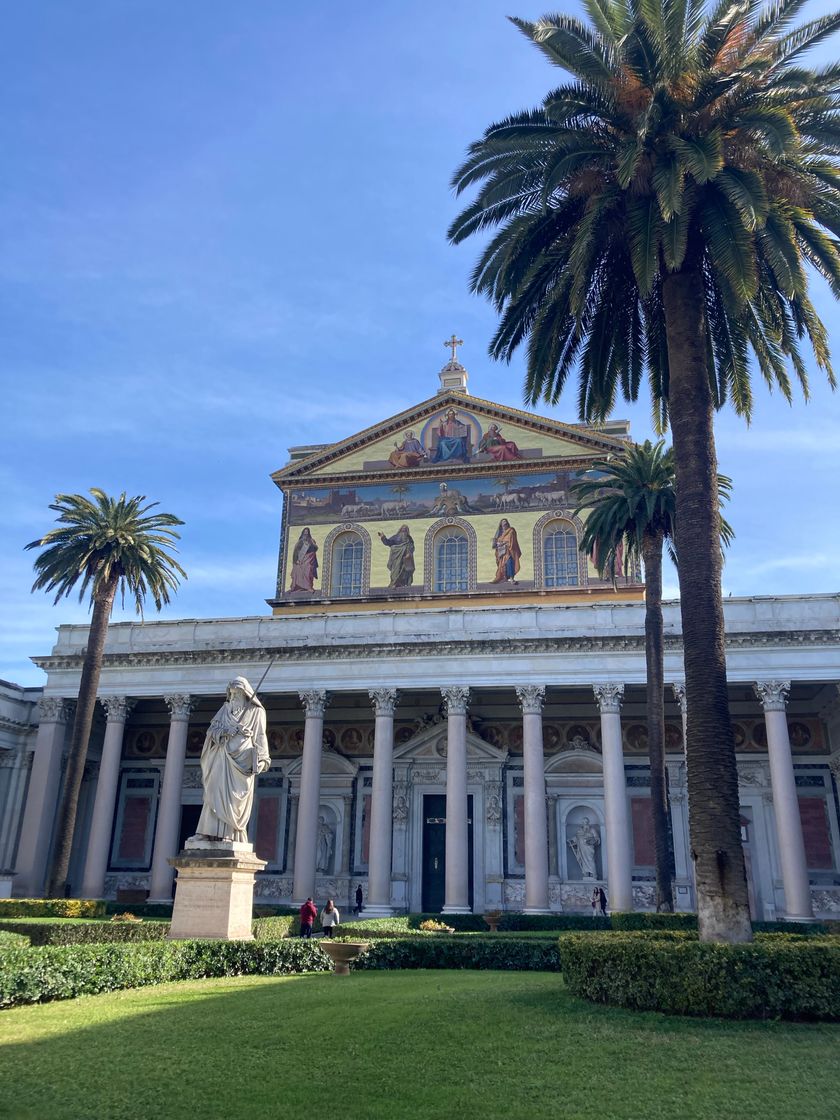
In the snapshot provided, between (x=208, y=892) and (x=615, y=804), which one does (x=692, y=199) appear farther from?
(x=615, y=804)

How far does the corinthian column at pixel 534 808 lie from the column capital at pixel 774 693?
724cm

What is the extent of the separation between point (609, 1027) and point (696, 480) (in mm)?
8799

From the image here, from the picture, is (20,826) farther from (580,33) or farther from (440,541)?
(580,33)

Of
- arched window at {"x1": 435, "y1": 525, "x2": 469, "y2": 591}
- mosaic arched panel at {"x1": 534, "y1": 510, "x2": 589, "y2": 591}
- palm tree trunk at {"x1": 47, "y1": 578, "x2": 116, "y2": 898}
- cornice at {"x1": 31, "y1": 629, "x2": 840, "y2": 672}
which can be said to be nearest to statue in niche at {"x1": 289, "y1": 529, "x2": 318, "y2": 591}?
arched window at {"x1": 435, "y1": 525, "x2": 469, "y2": 591}

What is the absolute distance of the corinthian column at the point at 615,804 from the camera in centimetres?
2945

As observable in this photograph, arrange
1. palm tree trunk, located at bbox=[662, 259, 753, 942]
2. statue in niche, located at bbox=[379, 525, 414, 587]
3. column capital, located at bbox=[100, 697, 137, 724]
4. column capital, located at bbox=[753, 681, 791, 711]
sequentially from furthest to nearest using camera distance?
statue in niche, located at bbox=[379, 525, 414, 587]
column capital, located at bbox=[100, 697, 137, 724]
column capital, located at bbox=[753, 681, 791, 711]
palm tree trunk, located at bbox=[662, 259, 753, 942]

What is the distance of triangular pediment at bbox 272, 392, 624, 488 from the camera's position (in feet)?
132

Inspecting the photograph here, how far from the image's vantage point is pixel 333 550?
41.4 metres

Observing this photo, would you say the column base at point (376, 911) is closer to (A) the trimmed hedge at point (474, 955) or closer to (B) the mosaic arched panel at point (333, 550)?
(A) the trimmed hedge at point (474, 955)

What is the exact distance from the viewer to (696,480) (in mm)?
15719

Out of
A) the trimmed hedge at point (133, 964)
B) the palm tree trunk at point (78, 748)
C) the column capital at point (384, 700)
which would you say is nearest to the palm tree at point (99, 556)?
the palm tree trunk at point (78, 748)

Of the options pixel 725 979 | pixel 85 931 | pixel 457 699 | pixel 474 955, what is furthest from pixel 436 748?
pixel 725 979

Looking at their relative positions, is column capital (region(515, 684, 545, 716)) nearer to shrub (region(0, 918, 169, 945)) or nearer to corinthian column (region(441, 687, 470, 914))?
corinthian column (region(441, 687, 470, 914))

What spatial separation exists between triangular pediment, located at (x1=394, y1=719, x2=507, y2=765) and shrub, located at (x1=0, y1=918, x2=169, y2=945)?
1641cm
